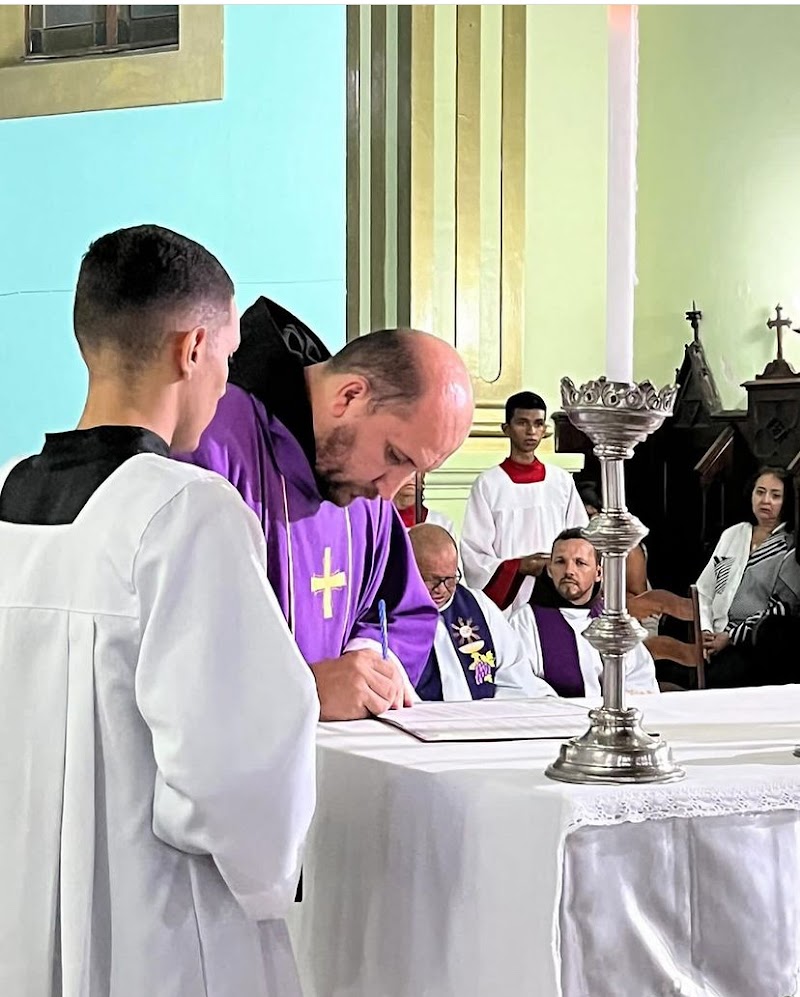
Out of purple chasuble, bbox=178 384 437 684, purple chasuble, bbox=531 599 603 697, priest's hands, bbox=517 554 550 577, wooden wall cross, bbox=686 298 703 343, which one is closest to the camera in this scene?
purple chasuble, bbox=178 384 437 684

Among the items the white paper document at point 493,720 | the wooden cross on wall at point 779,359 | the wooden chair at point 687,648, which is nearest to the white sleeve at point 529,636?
the wooden chair at point 687,648

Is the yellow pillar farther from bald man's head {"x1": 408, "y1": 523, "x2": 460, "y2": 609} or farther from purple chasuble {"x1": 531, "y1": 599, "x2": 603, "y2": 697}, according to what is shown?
bald man's head {"x1": 408, "y1": 523, "x2": 460, "y2": 609}

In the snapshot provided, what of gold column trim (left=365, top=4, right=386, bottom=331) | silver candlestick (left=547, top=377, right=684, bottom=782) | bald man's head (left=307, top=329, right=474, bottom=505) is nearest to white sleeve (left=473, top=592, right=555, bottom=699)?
gold column trim (left=365, top=4, right=386, bottom=331)

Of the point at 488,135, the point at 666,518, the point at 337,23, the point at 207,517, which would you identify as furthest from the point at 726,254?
the point at 207,517

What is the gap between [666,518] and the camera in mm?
9656

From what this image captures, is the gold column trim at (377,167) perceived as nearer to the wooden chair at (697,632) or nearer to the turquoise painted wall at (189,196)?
the turquoise painted wall at (189,196)

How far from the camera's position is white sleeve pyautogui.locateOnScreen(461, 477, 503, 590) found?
759 cm

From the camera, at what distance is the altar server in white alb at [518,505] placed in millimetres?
7570

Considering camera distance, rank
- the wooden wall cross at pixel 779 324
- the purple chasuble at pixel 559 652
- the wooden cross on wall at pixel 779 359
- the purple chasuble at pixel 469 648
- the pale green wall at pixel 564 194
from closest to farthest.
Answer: the purple chasuble at pixel 469 648, the purple chasuble at pixel 559 652, the pale green wall at pixel 564 194, the wooden cross on wall at pixel 779 359, the wooden wall cross at pixel 779 324

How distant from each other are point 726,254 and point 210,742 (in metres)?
9.09

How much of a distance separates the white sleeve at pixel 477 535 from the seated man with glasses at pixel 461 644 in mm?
1901

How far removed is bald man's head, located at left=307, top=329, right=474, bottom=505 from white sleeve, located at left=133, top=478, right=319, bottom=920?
0.86 meters

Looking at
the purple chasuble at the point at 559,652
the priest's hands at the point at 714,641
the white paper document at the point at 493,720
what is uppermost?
the priest's hands at the point at 714,641

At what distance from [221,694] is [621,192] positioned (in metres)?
0.78
